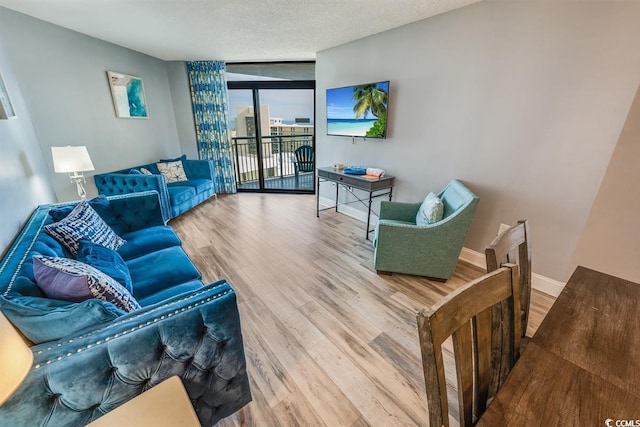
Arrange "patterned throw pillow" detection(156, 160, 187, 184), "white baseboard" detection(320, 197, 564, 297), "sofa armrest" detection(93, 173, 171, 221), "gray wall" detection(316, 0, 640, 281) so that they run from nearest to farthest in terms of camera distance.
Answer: "gray wall" detection(316, 0, 640, 281), "white baseboard" detection(320, 197, 564, 297), "sofa armrest" detection(93, 173, 171, 221), "patterned throw pillow" detection(156, 160, 187, 184)

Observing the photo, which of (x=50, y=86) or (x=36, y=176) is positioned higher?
(x=50, y=86)

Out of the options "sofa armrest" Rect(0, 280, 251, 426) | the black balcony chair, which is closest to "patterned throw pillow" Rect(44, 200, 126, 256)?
"sofa armrest" Rect(0, 280, 251, 426)

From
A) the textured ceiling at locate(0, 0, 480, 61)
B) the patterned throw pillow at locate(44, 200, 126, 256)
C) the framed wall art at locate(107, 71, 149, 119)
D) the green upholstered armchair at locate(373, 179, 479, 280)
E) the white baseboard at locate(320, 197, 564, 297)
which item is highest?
the textured ceiling at locate(0, 0, 480, 61)

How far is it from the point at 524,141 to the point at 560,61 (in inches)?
23.0

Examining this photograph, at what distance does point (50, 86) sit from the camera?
114 inches

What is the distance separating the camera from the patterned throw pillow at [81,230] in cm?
163

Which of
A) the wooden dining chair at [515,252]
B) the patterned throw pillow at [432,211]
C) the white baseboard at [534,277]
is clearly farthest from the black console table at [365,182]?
the wooden dining chair at [515,252]

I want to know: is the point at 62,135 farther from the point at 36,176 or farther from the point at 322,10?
the point at 322,10

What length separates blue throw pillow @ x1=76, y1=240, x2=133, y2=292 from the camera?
139 centimetres

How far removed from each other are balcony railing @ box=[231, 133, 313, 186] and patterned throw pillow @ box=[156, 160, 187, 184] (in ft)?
3.96

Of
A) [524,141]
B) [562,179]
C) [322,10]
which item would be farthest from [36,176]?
[562,179]

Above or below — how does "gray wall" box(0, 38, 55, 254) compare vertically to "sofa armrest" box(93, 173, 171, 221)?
above

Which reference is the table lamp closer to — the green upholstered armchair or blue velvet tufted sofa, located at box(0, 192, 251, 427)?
blue velvet tufted sofa, located at box(0, 192, 251, 427)

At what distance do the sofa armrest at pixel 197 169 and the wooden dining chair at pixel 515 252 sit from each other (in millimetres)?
4693
